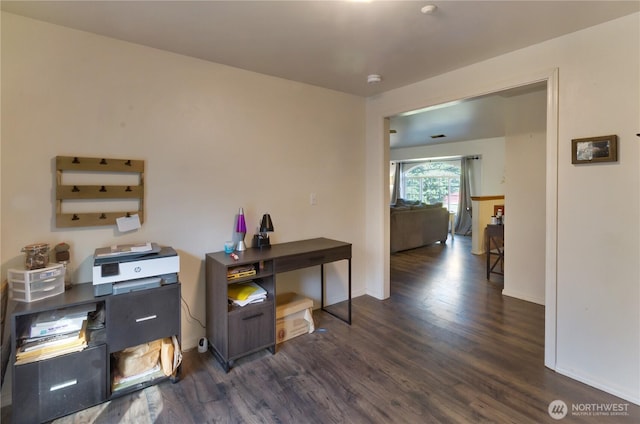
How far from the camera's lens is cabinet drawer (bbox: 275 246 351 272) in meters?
2.49

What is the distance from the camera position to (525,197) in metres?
3.61

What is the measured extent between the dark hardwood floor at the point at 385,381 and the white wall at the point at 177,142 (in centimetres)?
62

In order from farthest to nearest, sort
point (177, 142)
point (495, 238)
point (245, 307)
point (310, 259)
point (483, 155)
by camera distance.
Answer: point (483, 155) < point (495, 238) < point (310, 259) < point (177, 142) < point (245, 307)

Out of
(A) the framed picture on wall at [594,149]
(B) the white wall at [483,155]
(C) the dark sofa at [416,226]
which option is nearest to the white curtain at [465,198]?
(B) the white wall at [483,155]

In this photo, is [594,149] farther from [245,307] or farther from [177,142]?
[177,142]

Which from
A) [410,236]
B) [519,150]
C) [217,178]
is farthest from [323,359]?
[410,236]

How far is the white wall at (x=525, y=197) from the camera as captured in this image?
137 inches

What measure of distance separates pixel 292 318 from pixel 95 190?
1.75 meters

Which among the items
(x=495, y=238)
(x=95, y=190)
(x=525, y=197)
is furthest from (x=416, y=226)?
(x=95, y=190)

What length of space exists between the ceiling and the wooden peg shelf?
0.84 meters

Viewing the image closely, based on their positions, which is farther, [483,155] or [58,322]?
[483,155]

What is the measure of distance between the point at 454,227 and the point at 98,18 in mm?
8412

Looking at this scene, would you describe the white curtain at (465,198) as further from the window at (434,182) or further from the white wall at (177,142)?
the white wall at (177,142)

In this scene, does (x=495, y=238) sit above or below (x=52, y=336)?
above
